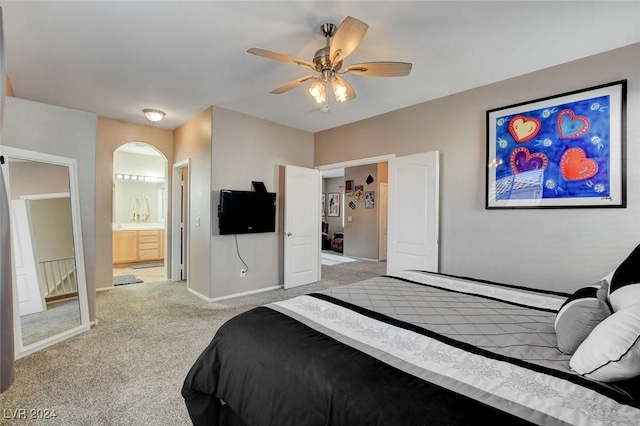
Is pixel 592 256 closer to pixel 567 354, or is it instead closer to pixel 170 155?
pixel 567 354

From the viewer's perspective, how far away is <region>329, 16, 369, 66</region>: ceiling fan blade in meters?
1.76

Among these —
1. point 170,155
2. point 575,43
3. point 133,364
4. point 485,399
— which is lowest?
point 133,364

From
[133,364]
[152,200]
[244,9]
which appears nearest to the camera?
[244,9]

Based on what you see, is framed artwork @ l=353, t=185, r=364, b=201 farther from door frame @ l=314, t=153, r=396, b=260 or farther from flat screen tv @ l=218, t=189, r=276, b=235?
flat screen tv @ l=218, t=189, r=276, b=235

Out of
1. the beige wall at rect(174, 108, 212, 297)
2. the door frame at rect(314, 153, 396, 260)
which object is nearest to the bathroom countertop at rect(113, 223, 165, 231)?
the beige wall at rect(174, 108, 212, 297)

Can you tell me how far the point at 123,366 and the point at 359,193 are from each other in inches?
253

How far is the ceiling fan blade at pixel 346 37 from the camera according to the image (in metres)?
1.76

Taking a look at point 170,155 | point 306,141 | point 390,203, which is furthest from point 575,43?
point 170,155

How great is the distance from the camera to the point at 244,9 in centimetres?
207

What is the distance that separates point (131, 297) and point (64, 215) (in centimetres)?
173

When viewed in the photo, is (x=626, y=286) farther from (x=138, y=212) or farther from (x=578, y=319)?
(x=138, y=212)

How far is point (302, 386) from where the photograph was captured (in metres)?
1.07

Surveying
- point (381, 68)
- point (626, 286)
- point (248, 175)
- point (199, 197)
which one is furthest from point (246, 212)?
point (626, 286)

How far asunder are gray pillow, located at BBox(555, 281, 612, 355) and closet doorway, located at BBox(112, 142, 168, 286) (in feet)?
20.2
